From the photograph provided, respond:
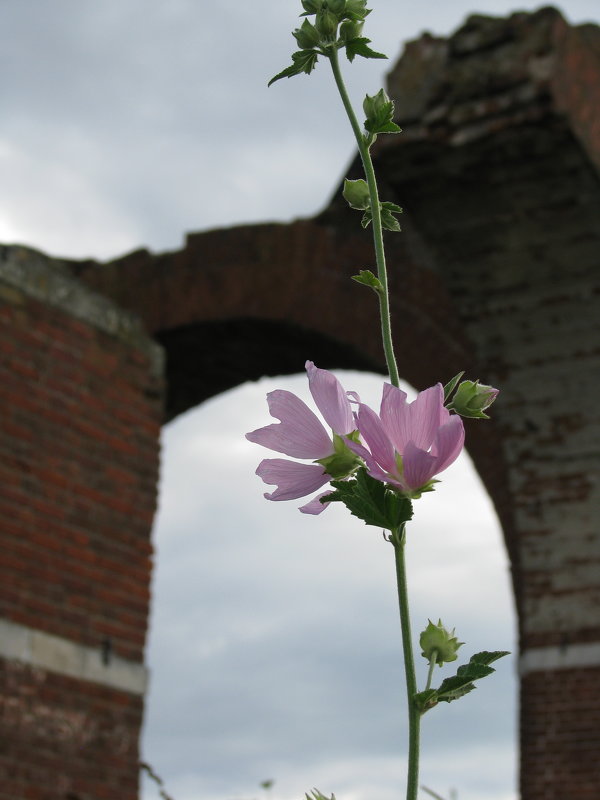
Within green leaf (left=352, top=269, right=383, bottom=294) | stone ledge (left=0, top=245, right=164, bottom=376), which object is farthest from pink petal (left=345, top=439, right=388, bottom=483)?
stone ledge (left=0, top=245, right=164, bottom=376)

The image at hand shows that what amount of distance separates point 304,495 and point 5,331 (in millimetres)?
4727

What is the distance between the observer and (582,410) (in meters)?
7.22

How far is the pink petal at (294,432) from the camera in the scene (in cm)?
78

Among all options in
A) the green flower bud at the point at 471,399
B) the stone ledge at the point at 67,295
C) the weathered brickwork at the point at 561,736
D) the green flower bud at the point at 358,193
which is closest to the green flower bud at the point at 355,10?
the green flower bud at the point at 358,193

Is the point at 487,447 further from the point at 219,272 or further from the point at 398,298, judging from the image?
the point at 219,272

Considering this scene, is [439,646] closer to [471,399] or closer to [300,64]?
[471,399]

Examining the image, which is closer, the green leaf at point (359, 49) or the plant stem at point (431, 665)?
the plant stem at point (431, 665)

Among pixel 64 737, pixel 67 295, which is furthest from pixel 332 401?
pixel 67 295

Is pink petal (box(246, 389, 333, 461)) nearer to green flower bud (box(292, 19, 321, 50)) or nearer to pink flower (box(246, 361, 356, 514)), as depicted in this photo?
pink flower (box(246, 361, 356, 514))

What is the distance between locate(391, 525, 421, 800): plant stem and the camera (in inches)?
25.7

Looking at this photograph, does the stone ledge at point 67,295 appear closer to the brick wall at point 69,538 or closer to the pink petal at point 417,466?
the brick wall at point 69,538

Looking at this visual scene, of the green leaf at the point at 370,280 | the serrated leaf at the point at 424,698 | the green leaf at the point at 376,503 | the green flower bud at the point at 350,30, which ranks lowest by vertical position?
the serrated leaf at the point at 424,698

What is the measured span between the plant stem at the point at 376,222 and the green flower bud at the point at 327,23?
1 centimetres

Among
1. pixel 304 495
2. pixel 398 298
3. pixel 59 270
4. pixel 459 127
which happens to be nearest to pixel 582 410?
pixel 398 298
